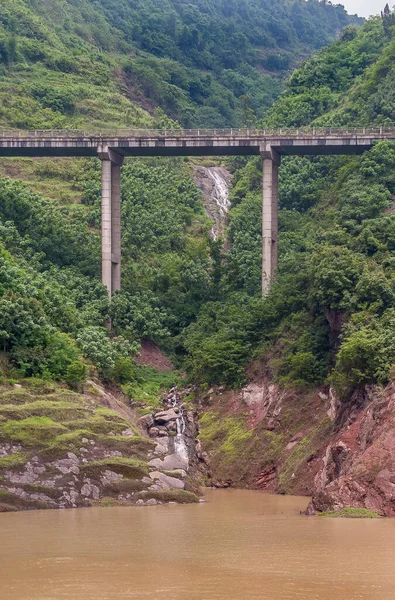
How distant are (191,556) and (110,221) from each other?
55.7 metres

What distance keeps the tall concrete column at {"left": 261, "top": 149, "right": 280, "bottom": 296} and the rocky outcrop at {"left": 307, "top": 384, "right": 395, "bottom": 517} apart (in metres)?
26.7

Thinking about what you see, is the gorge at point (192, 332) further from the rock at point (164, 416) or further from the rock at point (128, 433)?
the rock at point (164, 416)

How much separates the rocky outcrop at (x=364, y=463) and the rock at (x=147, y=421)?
12934mm

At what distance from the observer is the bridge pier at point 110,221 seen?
307ft

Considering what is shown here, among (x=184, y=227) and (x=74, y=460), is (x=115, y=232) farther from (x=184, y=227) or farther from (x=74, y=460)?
(x=74, y=460)

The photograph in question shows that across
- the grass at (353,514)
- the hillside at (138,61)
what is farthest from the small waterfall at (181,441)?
the hillside at (138,61)

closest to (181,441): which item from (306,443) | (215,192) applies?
(306,443)

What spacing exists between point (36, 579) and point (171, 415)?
3936cm

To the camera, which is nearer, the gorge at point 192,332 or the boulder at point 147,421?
the gorge at point 192,332

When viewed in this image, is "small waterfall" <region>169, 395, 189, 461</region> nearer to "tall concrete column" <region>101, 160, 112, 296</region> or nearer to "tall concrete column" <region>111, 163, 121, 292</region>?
"tall concrete column" <region>101, 160, 112, 296</region>

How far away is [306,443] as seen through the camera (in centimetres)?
6975

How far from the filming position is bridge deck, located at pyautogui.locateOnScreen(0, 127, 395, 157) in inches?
3617

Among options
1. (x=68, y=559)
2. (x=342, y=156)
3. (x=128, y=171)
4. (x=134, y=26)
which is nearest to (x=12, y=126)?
(x=128, y=171)

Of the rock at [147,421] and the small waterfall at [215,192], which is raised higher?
the small waterfall at [215,192]
